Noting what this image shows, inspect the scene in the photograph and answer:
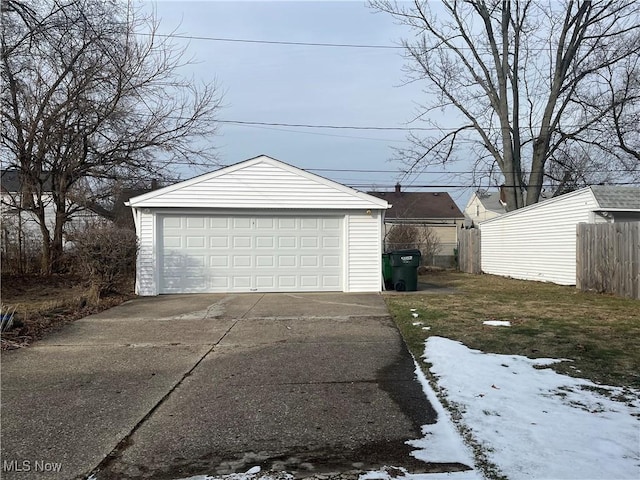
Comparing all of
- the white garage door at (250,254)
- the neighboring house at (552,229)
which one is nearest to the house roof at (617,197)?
the neighboring house at (552,229)

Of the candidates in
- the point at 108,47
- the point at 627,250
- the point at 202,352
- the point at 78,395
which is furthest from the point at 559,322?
the point at 108,47

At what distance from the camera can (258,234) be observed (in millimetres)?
13609

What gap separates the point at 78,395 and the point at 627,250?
12416 millimetres

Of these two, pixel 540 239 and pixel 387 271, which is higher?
pixel 540 239

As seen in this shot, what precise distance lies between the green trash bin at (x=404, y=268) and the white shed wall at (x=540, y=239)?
17.8 ft

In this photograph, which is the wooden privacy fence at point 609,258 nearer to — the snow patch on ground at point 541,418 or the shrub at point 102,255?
the snow patch on ground at point 541,418

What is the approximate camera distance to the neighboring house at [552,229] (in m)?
15.0

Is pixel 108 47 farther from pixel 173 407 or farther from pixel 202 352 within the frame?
pixel 173 407

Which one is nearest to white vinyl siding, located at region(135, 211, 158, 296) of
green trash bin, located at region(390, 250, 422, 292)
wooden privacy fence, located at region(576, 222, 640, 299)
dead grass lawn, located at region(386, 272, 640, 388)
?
dead grass lawn, located at region(386, 272, 640, 388)

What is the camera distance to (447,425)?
4109 mm

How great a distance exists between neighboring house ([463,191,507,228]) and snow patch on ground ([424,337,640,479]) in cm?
4146

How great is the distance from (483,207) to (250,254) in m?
39.1

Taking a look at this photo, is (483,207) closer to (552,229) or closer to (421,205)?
→ (421,205)

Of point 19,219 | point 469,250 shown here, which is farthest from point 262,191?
point 469,250
